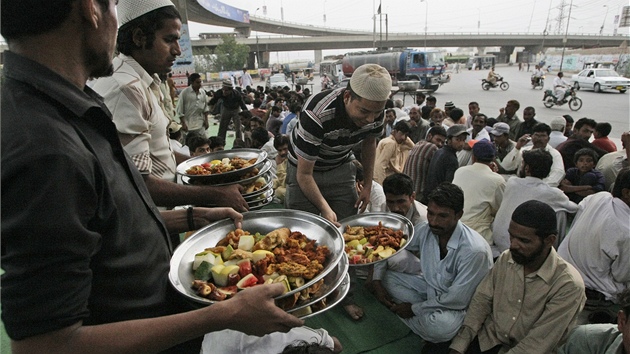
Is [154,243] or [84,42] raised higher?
[84,42]

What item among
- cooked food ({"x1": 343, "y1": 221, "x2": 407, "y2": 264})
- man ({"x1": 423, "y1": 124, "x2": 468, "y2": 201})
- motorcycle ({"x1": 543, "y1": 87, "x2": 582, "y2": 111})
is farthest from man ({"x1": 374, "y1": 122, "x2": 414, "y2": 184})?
motorcycle ({"x1": 543, "y1": 87, "x2": 582, "y2": 111})

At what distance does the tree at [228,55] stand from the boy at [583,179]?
40.9 m

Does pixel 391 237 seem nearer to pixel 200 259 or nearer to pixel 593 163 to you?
pixel 200 259

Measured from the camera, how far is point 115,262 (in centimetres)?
89

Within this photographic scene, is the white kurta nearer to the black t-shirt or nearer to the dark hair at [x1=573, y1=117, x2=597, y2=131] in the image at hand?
the dark hair at [x1=573, y1=117, x2=597, y2=131]

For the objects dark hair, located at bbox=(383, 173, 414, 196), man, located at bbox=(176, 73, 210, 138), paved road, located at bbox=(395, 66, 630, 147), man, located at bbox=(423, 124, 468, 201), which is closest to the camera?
dark hair, located at bbox=(383, 173, 414, 196)

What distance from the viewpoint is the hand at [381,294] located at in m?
3.07

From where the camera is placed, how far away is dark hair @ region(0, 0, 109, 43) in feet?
2.38

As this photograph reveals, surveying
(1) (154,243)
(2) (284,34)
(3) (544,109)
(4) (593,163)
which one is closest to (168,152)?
(1) (154,243)

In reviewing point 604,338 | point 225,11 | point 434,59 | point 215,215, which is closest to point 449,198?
point 604,338

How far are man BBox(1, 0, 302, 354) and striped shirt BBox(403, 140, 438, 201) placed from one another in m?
3.94

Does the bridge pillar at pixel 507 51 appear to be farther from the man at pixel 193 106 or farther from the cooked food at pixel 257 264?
the cooked food at pixel 257 264

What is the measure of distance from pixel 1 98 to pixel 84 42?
206 millimetres

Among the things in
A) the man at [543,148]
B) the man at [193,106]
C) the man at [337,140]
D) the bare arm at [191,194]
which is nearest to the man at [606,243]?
the man at [543,148]
